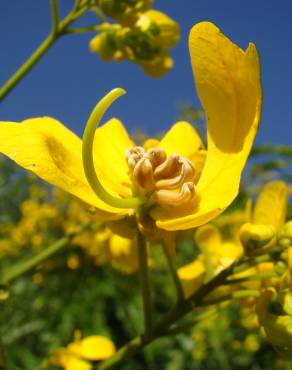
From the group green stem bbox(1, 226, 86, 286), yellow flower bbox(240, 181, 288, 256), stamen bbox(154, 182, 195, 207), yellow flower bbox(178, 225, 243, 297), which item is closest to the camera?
stamen bbox(154, 182, 195, 207)

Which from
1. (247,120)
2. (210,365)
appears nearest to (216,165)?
(247,120)

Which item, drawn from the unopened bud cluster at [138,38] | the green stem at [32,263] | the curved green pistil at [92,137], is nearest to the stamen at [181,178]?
the curved green pistil at [92,137]

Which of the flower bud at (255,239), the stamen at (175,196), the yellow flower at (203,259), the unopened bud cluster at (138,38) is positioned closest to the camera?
the stamen at (175,196)

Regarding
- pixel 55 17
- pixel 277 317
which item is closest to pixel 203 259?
pixel 277 317

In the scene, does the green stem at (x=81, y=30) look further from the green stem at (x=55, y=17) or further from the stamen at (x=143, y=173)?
the stamen at (x=143, y=173)

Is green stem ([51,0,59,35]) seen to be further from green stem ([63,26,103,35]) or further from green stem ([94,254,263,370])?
green stem ([94,254,263,370])

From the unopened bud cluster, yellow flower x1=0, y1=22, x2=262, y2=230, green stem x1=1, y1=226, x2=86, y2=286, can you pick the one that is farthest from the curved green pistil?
the unopened bud cluster

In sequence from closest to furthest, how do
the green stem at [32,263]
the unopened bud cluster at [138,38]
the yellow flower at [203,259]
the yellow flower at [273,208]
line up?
the yellow flower at [273,208], the yellow flower at [203,259], the green stem at [32,263], the unopened bud cluster at [138,38]
